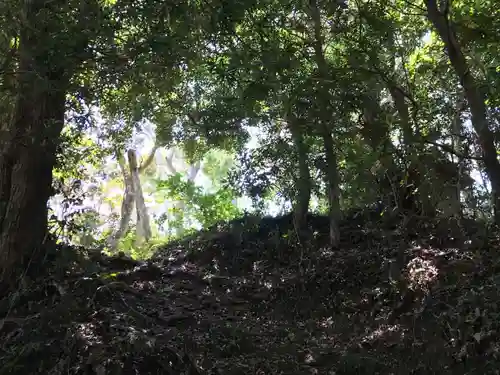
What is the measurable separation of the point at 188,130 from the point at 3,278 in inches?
186

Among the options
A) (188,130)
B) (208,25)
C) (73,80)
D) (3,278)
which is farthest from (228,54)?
(188,130)

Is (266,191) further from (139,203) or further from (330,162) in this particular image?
(139,203)

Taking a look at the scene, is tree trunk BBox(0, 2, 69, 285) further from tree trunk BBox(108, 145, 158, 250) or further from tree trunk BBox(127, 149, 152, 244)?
tree trunk BBox(108, 145, 158, 250)

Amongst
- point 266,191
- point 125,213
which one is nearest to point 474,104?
point 266,191

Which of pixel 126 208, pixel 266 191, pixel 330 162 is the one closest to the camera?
pixel 330 162

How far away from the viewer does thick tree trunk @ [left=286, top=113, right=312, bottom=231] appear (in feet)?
26.2

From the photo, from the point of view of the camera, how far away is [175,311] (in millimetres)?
6688

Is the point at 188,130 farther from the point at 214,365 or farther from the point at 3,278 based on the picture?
the point at 214,365

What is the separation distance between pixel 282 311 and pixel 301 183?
90.0 inches

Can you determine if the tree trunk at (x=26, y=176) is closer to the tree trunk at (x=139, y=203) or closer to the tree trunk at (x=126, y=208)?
the tree trunk at (x=139, y=203)

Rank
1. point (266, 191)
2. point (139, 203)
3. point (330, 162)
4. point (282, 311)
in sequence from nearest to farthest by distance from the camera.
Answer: point (282, 311)
point (330, 162)
point (266, 191)
point (139, 203)

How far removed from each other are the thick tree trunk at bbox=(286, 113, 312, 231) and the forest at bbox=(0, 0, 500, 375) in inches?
1.5

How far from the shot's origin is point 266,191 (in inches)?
356

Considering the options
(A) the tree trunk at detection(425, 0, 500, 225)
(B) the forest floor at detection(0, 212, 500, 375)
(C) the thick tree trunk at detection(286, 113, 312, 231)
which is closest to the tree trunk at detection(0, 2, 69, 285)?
(B) the forest floor at detection(0, 212, 500, 375)
